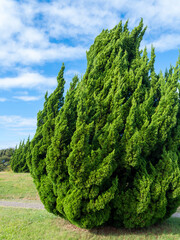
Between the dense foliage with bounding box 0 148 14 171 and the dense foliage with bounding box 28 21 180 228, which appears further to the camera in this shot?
the dense foliage with bounding box 0 148 14 171

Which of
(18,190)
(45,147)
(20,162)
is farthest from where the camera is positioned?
(20,162)

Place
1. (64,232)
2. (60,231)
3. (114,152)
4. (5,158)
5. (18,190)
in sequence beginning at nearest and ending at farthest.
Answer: (114,152) < (64,232) < (60,231) < (18,190) < (5,158)

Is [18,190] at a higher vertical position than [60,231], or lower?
lower

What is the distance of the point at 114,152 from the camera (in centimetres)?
575

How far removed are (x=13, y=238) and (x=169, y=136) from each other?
18.8 ft

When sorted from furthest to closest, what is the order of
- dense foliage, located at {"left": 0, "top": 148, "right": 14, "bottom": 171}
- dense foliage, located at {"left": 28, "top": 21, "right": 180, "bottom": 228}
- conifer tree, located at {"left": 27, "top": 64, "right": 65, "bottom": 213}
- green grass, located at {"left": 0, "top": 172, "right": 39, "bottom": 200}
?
1. dense foliage, located at {"left": 0, "top": 148, "right": 14, "bottom": 171}
2. green grass, located at {"left": 0, "top": 172, "right": 39, "bottom": 200}
3. conifer tree, located at {"left": 27, "top": 64, "right": 65, "bottom": 213}
4. dense foliage, located at {"left": 28, "top": 21, "right": 180, "bottom": 228}

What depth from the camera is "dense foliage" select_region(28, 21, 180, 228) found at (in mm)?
5531

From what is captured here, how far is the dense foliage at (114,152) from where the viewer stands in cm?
553

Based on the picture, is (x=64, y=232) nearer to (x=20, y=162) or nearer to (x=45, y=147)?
(x=45, y=147)

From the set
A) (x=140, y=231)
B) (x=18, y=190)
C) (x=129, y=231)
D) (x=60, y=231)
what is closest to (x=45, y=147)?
(x=60, y=231)

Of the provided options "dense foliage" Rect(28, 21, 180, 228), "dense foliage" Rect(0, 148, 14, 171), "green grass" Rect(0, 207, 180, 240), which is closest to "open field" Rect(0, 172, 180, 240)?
"green grass" Rect(0, 207, 180, 240)

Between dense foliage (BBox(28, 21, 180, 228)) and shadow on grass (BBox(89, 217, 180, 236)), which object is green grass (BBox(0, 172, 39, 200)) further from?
shadow on grass (BBox(89, 217, 180, 236))

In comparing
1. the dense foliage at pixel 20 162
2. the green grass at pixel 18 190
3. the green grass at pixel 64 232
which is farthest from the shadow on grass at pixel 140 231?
the dense foliage at pixel 20 162

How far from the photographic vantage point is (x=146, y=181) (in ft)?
19.0
